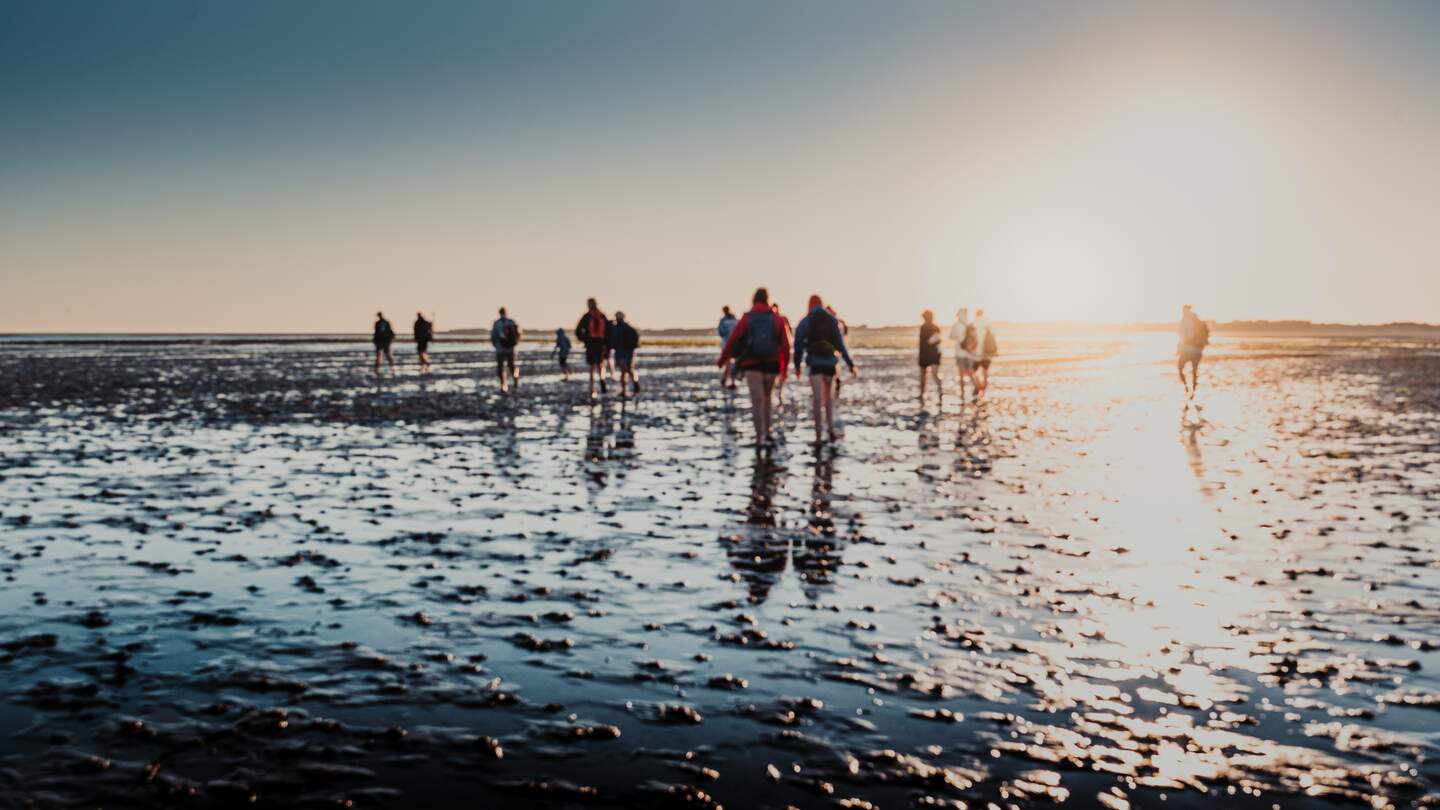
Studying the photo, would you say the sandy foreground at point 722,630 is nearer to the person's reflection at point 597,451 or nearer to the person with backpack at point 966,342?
the person's reflection at point 597,451

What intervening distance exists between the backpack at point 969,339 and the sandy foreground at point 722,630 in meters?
11.4

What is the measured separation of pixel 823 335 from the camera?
2186 centimetres

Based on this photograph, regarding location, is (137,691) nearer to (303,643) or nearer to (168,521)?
(303,643)

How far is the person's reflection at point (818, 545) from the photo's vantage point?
10.2m

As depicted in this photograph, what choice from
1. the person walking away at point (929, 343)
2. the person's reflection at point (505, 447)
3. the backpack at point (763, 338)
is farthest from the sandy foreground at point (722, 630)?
the person walking away at point (929, 343)

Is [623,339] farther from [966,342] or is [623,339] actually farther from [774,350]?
[774,350]

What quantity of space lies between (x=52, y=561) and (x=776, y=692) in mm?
7992

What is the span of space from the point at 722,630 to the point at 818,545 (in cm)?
360

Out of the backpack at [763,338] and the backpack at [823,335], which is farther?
the backpack at [823,335]

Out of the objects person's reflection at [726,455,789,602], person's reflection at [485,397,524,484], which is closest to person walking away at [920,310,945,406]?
person's reflection at [485,397,524,484]

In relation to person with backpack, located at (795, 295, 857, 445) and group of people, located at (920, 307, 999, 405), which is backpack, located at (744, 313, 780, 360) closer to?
person with backpack, located at (795, 295, 857, 445)

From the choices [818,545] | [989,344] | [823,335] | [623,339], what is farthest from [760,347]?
[623,339]

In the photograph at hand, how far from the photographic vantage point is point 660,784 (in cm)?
548

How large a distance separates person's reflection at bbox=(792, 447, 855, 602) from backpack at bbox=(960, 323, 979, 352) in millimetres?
15341
